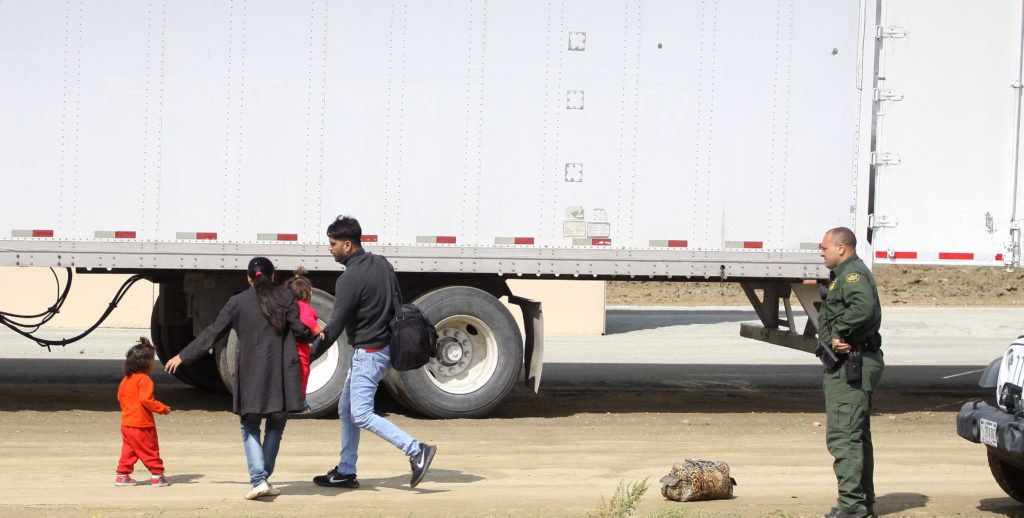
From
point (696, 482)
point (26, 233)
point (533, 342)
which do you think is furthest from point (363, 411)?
point (26, 233)

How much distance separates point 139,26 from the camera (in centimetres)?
980

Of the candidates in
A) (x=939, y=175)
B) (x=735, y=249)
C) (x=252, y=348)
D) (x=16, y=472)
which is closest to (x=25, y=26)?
(x=16, y=472)

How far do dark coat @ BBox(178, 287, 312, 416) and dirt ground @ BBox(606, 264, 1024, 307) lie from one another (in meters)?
19.8

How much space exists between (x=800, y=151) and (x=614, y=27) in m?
2.03

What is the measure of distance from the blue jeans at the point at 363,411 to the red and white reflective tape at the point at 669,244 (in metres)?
3.80

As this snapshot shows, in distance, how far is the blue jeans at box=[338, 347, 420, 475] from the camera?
687 cm

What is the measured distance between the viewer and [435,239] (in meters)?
10.0

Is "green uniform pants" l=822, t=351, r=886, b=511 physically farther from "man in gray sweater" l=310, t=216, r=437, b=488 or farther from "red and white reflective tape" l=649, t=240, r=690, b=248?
"red and white reflective tape" l=649, t=240, r=690, b=248

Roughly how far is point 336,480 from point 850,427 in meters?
3.12

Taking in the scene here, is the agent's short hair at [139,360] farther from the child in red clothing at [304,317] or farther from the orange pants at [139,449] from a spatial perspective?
the child in red clothing at [304,317]

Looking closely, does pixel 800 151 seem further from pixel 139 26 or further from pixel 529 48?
pixel 139 26

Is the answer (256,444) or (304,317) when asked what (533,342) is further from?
(256,444)

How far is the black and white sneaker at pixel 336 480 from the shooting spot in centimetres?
705

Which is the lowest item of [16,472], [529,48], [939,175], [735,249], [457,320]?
[16,472]
